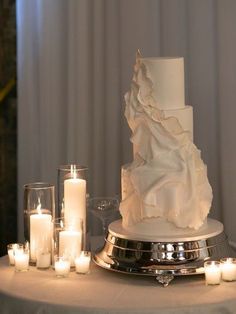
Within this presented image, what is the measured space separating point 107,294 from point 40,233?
0.36 metres

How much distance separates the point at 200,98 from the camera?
2.94 metres

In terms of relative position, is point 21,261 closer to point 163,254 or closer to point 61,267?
point 61,267

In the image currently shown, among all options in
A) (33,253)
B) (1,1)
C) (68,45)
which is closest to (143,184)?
(33,253)

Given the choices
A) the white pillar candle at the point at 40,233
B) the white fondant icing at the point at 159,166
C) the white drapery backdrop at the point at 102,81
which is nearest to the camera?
the white fondant icing at the point at 159,166

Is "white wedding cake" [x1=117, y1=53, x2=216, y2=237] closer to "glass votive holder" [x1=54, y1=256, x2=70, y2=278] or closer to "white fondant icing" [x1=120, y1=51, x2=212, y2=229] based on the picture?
"white fondant icing" [x1=120, y1=51, x2=212, y2=229]

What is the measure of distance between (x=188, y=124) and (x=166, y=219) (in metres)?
0.29

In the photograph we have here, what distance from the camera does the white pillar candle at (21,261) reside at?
2.30m

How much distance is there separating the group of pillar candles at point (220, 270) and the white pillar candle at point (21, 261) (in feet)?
1.73

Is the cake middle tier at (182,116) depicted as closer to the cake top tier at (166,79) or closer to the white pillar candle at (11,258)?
the cake top tier at (166,79)

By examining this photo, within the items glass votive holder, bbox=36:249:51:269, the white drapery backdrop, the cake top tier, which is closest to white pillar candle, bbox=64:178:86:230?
glass votive holder, bbox=36:249:51:269

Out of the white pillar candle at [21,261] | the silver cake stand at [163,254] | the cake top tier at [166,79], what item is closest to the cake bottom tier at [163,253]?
the silver cake stand at [163,254]

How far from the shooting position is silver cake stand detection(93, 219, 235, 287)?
2180 mm

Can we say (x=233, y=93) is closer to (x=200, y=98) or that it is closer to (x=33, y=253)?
(x=200, y=98)

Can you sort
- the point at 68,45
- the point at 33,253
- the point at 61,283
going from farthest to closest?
the point at 68,45 < the point at 33,253 < the point at 61,283
